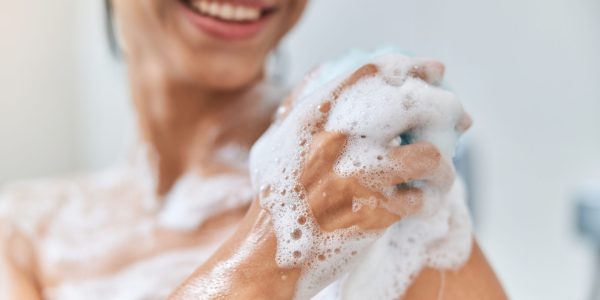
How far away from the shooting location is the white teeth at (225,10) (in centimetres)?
78

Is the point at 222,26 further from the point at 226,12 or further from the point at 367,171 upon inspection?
the point at 367,171

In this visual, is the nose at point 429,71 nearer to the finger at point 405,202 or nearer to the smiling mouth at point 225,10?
the finger at point 405,202

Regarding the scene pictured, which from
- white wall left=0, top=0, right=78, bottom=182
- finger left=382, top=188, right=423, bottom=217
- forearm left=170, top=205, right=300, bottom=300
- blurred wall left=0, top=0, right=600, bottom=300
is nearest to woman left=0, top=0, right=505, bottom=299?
forearm left=170, top=205, right=300, bottom=300

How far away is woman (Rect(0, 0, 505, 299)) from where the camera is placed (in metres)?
0.81

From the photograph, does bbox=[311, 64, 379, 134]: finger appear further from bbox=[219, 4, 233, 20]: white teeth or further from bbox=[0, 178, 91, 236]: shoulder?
bbox=[0, 178, 91, 236]: shoulder

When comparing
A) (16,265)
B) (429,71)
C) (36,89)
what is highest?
(429,71)

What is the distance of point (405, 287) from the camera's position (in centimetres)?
62

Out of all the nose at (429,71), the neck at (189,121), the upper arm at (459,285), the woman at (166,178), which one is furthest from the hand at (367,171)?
the neck at (189,121)

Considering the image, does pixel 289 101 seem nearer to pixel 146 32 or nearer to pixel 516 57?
pixel 146 32

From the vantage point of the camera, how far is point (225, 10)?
78 cm

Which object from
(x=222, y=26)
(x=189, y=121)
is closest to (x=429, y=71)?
(x=222, y=26)

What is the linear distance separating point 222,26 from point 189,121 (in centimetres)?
20

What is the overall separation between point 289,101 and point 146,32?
32 centimetres

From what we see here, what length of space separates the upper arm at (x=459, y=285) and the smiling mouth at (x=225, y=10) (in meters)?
0.41
